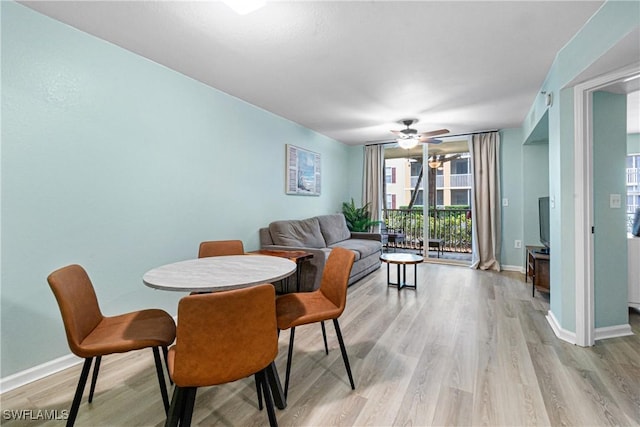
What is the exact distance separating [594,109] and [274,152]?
11.2 ft

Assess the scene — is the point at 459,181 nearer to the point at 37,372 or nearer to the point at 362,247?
the point at 362,247

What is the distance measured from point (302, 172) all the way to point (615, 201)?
11.9 ft

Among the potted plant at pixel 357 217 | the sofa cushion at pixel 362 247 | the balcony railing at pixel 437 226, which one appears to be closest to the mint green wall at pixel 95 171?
the sofa cushion at pixel 362 247

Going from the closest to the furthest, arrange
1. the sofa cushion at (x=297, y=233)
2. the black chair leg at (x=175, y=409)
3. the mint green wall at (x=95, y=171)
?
the black chair leg at (x=175, y=409)
the mint green wall at (x=95, y=171)
the sofa cushion at (x=297, y=233)

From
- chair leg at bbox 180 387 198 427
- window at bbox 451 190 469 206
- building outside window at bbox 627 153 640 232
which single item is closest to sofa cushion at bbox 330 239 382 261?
window at bbox 451 190 469 206

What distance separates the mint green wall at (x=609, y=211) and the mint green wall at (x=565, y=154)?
28 cm

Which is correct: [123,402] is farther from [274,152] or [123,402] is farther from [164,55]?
[274,152]

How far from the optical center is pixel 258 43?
221cm

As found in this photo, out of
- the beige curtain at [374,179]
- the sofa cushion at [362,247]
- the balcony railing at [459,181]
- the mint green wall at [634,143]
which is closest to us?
the sofa cushion at [362,247]

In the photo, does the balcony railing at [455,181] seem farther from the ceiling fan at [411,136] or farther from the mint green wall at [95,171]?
the mint green wall at [95,171]

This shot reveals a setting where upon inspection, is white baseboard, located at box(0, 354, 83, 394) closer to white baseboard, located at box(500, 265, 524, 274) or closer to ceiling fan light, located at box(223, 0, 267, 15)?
ceiling fan light, located at box(223, 0, 267, 15)

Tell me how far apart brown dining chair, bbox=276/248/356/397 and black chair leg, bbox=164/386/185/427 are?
57cm

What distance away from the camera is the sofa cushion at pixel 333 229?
4.79m

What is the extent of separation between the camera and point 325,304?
1.87 meters
